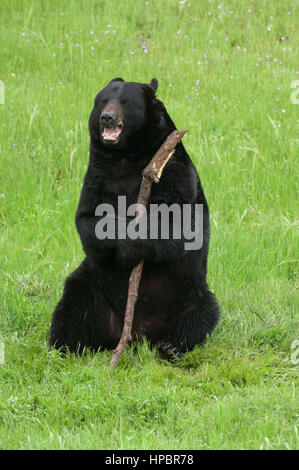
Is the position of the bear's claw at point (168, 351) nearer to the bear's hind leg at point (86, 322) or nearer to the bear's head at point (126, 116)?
the bear's hind leg at point (86, 322)

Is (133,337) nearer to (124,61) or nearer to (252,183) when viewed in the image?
(252,183)

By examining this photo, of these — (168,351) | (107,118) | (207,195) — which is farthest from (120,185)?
(207,195)

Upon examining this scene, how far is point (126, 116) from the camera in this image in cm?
451

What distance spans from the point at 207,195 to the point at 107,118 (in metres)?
2.75

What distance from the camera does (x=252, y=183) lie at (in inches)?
281

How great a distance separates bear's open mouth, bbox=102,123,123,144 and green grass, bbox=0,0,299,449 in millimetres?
1248

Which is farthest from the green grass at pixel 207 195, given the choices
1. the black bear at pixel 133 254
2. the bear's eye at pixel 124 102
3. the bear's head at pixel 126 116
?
the bear's eye at pixel 124 102

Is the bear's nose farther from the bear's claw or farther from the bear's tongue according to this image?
the bear's claw

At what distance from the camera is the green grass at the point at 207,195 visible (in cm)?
388

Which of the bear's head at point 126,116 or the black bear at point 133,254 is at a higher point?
the bear's head at point 126,116

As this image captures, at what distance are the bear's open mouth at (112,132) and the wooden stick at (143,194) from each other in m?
0.24

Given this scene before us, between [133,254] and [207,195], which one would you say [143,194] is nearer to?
[133,254]

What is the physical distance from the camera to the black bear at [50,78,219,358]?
4.49m

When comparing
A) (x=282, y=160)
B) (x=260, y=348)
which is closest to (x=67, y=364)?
(x=260, y=348)
